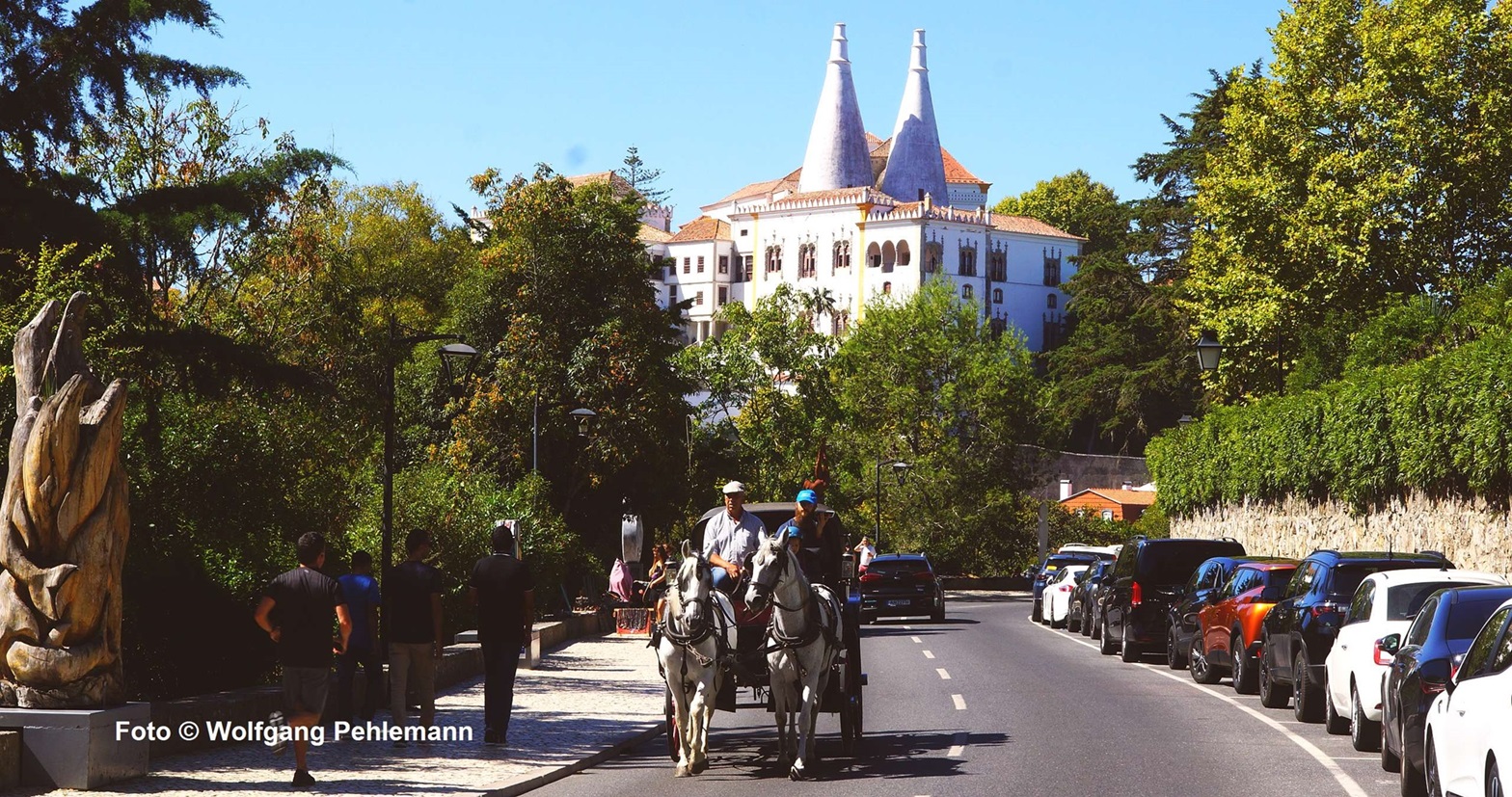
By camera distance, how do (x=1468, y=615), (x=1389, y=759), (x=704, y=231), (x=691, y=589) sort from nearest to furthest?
(x=1468, y=615), (x=691, y=589), (x=1389, y=759), (x=704, y=231)

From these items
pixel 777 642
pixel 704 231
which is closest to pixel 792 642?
pixel 777 642

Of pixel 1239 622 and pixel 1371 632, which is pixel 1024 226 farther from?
pixel 1371 632

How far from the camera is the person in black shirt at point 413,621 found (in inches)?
604

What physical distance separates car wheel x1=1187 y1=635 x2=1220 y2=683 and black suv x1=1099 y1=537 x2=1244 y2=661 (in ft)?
10.8

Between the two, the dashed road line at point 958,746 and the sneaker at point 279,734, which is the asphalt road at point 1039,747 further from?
the sneaker at point 279,734

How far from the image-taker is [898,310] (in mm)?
98312

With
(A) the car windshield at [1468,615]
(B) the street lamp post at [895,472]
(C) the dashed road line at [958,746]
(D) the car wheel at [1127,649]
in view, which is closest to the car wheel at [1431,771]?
(A) the car windshield at [1468,615]

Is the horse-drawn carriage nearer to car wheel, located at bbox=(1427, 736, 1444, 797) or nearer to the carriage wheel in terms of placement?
the carriage wheel

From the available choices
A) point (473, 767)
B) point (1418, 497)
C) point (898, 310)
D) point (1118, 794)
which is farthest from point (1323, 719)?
point (898, 310)

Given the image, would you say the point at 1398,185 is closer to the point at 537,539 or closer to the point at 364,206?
the point at 537,539

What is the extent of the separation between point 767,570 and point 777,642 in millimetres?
634

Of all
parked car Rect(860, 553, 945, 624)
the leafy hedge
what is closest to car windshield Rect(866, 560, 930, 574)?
parked car Rect(860, 553, 945, 624)

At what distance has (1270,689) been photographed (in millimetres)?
19625

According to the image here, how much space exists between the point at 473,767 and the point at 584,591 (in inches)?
1217
